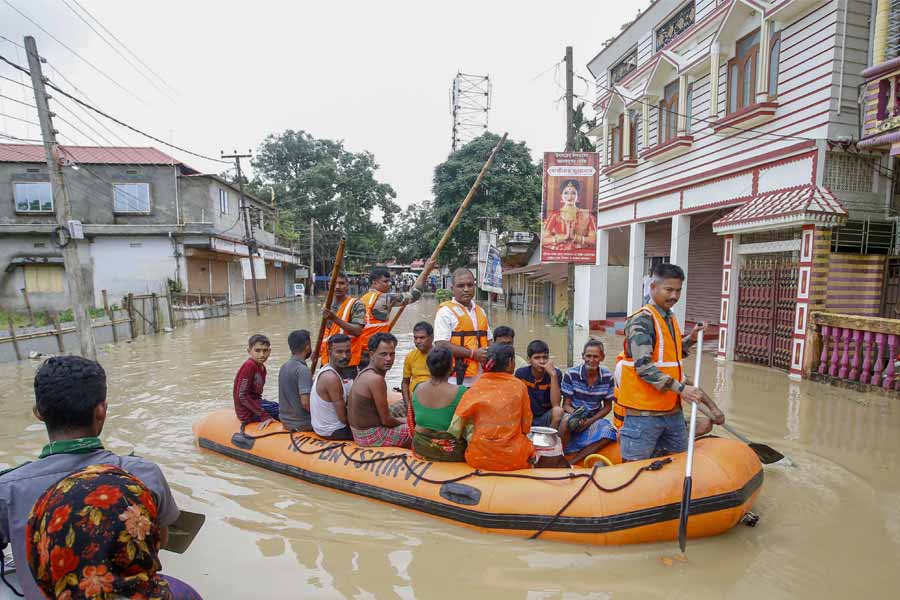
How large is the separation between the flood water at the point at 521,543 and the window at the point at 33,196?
18.0 metres

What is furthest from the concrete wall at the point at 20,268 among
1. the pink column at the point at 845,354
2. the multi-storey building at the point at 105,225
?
the pink column at the point at 845,354

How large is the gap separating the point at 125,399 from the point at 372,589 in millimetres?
6687

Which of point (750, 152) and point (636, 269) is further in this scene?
point (636, 269)

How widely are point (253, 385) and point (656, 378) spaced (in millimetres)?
3980

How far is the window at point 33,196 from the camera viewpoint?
20.1 meters

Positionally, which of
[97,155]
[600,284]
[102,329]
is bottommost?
[102,329]

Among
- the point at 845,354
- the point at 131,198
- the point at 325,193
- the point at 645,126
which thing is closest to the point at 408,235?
the point at 325,193

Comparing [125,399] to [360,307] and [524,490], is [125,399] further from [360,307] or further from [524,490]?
[524,490]

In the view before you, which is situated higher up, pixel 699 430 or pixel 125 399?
pixel 699 430

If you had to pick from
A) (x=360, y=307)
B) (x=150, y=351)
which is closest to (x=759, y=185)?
(x=360, y=307)

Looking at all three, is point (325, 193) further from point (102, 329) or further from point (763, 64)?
point (763, 64)

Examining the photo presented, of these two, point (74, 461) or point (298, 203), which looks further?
point (298, 203)

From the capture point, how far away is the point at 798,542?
368cm

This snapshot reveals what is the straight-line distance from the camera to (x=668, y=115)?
41.5 feet
